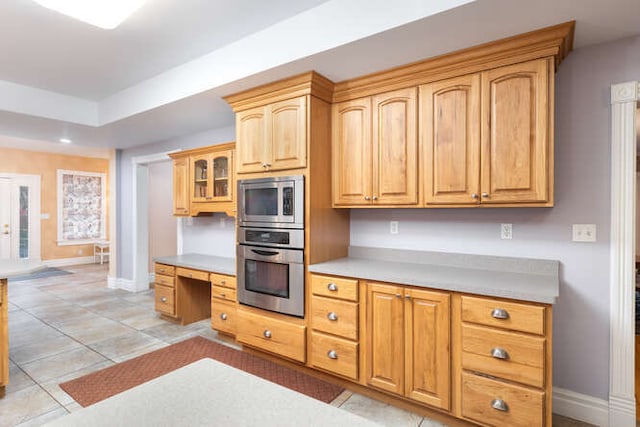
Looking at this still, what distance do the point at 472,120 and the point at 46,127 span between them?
4.90m

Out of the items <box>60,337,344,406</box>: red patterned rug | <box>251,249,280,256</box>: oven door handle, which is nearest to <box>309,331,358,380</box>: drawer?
<box>60,337,344,406</box>: red patterned rug

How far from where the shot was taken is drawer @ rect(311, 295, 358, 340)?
8.16 ft

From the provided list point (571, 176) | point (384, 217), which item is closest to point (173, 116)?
point (384, 217)

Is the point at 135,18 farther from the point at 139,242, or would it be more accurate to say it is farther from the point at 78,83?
the point at 139,242

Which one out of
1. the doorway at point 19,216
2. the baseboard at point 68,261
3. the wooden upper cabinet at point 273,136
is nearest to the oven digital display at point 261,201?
the wooden upper cabinet at point 273,136

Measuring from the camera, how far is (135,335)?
12.1 ft

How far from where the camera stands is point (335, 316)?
257cm

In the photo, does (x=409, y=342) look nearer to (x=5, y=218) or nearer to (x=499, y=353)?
(x=499, y=353)

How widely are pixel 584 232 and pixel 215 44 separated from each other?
119 inches

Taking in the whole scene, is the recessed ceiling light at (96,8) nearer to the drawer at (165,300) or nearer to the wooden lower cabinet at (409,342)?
the wooden lower cabinet at (409,342)

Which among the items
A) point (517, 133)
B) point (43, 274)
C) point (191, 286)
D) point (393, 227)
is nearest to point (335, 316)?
point (393, 227)

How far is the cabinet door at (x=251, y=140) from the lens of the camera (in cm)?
297

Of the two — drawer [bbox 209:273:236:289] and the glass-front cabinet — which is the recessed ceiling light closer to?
the glass-front cabinet

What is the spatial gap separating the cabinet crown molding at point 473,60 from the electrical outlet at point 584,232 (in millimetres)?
1050
